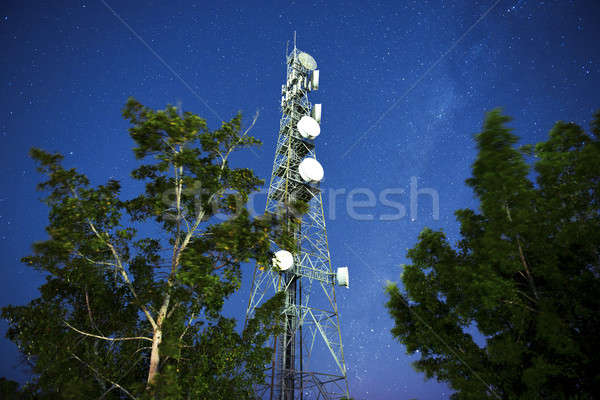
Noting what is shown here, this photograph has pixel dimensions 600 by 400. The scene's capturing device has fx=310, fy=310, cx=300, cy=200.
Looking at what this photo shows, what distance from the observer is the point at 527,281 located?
8.63 metres

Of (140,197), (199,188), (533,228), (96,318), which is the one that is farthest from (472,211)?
(96,318)

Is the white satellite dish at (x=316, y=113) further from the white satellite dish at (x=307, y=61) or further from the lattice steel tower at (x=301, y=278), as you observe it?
the white satellite dish at (x=307, y=61)

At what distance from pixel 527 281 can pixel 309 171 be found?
1198 centimetres

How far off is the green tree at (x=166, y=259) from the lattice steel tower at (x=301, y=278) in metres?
4.13

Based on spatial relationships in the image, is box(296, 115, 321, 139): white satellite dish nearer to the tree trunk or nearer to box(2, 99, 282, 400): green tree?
box(2, 99, 282, 400): green tree

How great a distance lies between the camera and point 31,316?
6.98 m

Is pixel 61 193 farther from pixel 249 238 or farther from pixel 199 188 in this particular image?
pixel 249 238

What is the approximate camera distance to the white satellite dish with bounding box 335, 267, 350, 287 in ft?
55.2

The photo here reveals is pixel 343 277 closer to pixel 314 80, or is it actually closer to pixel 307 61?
pixel 314 80

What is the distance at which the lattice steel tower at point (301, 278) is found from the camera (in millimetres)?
14555

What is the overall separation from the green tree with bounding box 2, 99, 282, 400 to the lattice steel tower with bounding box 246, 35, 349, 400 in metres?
4.13

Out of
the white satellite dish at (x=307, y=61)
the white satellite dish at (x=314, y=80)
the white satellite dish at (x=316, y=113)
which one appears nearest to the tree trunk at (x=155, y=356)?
the white satellite dish at (x=316, y=113)

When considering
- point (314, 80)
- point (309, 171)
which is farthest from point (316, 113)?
point (309, 171)

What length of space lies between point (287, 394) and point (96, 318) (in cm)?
940
